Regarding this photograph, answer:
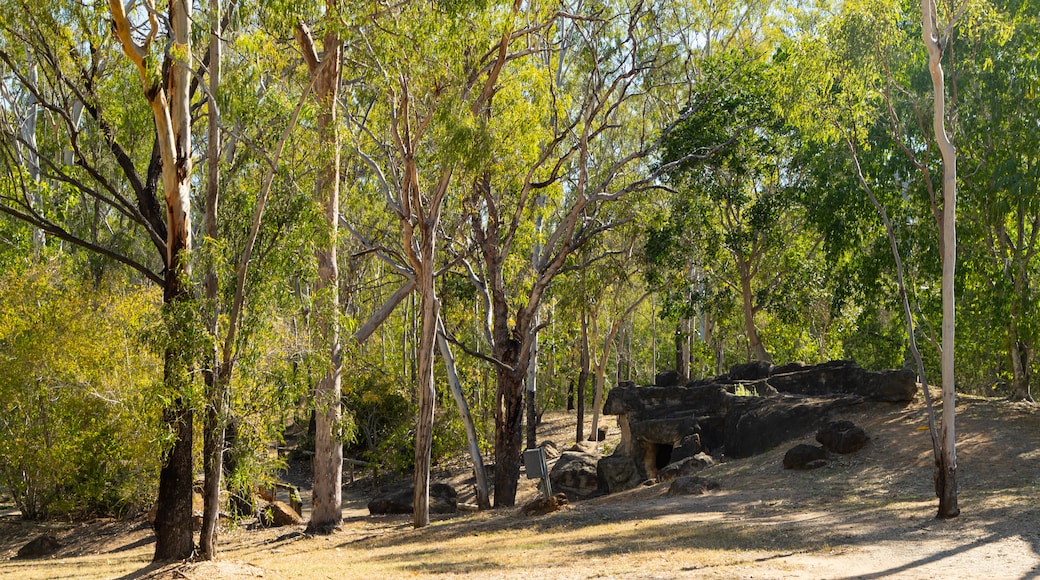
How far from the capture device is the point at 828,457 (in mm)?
14852

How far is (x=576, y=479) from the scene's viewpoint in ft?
63.7

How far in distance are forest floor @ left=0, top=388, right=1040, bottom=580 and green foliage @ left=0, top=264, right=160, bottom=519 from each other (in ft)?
2.68

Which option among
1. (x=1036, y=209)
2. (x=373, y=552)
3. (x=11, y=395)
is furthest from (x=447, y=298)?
(x=1036, y=209)

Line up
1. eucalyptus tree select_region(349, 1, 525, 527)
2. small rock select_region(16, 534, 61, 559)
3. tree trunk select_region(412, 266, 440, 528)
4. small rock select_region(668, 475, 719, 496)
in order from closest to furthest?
1. eucalyptus tree select_region(349, 1, 525, 527)
2. tree trunk select_region(412, 266, 440, 528)
3. small rock select_region(668, 475, 719, 496)
4. small rock select_region(16, 534, 61, 559)

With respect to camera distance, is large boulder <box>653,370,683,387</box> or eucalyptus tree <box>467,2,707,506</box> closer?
eucalyptus tree <box>467,2,707,506</box>

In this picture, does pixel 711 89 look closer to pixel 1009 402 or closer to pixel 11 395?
pixel 1009 402

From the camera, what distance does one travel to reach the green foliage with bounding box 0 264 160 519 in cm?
1638

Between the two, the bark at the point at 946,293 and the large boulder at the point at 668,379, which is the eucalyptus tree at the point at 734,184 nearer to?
the large boulder at the point at 668,379

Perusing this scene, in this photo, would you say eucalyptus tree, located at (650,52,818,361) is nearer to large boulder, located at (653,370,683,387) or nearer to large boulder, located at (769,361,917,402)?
large boulder, located at (653,370,683,387)

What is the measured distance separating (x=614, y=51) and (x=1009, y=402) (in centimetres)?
984

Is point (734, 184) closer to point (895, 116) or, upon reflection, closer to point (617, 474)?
point (617, 474)

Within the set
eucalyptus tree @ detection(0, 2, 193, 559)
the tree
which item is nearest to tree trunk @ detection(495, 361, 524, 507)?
eucalyptus tree @ detection(0, 2, 193, 559)

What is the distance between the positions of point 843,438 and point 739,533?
17.9 feet

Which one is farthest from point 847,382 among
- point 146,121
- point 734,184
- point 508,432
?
point 146,121
